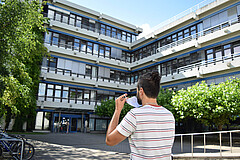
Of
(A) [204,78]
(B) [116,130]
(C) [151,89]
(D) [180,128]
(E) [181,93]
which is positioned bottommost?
(D) [180,128]

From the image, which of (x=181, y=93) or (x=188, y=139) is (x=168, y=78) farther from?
(x=188, y=139)

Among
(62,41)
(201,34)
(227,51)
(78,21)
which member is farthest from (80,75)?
(227,51)

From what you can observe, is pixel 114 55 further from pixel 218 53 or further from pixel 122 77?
pixel 218 53

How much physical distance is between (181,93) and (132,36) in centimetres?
2224

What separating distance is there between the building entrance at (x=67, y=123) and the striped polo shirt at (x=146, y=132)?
27.3 m

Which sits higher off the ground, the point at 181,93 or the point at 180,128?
the point at 181,93

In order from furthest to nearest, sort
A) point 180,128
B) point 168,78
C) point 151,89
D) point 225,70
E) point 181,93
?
1. point 168,78
2. point 180,128
3. point 225,70
4. point 181,93
5. point 151,89

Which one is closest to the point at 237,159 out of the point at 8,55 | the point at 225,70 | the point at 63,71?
the point at 8,55

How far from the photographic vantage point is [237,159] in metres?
7.91

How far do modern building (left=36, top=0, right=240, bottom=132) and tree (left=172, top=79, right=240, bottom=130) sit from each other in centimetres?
479

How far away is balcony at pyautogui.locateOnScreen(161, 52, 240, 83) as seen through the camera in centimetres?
1925

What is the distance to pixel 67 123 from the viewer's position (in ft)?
94.0

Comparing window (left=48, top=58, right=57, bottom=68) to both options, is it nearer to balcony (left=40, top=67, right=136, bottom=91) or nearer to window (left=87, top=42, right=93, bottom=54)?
balcony (left=40, top=67, right=136, bottom=91)

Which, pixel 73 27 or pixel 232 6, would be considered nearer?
pixel 232 6
